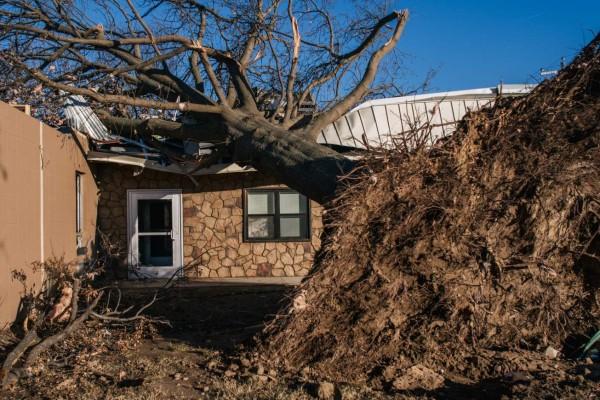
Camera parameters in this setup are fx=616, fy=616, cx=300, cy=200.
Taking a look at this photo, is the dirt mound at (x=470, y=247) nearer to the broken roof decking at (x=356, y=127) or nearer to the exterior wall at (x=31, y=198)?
the exterior wall at (x=31, y=198)

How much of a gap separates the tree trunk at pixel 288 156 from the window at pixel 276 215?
447cm

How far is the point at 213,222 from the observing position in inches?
557

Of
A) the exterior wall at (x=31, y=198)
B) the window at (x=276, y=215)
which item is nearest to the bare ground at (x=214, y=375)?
the exterior wall at (x=31, y=198)

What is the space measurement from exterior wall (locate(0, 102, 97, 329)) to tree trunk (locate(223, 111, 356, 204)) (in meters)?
2.87

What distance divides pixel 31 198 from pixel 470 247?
588 centimetres

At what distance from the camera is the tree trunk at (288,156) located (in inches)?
307

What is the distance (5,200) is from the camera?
7.41 metres

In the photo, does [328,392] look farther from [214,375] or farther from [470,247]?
[470,247]

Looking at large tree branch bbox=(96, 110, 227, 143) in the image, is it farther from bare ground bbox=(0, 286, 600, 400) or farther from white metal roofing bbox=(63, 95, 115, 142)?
bare ground bbox=(0, 286, 600, 400)

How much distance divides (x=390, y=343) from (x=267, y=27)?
7.26 meters

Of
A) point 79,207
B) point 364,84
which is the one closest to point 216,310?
point 79,207

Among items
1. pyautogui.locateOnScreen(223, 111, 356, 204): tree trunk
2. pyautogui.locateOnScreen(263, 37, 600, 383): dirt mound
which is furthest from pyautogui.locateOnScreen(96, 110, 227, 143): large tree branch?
pyautogui.locateOnScreen(263, 37, 600, 383): dirt mound

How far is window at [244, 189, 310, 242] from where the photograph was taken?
14336 millimetres

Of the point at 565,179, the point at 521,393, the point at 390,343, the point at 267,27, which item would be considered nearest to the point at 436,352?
the point at 390,343
